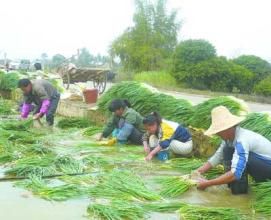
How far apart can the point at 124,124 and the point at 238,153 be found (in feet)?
10.5

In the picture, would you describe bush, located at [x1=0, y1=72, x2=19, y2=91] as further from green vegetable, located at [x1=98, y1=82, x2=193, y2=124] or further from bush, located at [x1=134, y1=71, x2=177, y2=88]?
bush, located at [x1=134, y1=71, x2=177, y2=88]

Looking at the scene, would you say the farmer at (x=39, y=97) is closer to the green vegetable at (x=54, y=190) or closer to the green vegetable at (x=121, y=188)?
the green vegetable at (x=54, y=190)

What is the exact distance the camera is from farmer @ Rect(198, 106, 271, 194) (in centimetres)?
463

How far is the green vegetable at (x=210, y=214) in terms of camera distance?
13.4 feet

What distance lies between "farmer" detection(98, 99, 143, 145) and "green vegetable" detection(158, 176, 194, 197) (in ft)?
7.70

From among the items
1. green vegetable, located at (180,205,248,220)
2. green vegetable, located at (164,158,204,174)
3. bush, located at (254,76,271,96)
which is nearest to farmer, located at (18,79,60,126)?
green vegetable, located at (164,158,204,174)

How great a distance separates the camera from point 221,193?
16.8ft

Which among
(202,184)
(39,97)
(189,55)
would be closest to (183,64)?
(189,55)

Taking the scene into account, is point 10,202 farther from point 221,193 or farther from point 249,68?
point 249,68

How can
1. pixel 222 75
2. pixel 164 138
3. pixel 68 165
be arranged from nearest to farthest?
pixel 68 165 < pixel 164 138 < pixel 222 75

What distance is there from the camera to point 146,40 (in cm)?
3794

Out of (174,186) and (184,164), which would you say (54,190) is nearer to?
(174,186)

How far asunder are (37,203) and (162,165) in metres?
2.18

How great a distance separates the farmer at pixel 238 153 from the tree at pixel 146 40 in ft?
106
